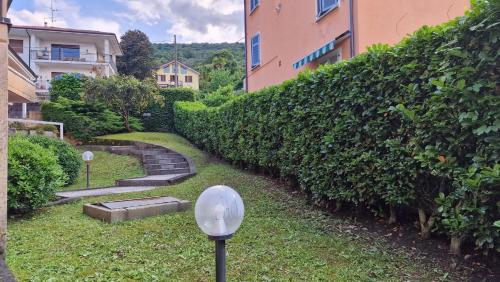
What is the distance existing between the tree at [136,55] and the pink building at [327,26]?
2305cm

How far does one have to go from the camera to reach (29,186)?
Answer: 565 cm

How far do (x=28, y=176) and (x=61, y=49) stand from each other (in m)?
30.5

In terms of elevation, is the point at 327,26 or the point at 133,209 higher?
the point at 327,26

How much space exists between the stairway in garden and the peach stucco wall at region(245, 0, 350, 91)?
15.7 ft

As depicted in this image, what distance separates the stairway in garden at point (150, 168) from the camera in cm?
885

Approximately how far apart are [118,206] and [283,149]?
3.10 m

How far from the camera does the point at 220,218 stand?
190cm

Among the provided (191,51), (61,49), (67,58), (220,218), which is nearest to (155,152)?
(220,218)

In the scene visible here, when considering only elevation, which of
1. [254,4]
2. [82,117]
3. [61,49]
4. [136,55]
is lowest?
[82,117]

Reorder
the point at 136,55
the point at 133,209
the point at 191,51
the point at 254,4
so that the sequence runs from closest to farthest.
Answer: the point at 133,209, the point at 254,4, the point at 136,55, the point at 191,51

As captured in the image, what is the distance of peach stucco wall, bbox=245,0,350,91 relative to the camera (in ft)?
31.8

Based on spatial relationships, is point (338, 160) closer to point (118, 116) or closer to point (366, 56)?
point (366, 56)

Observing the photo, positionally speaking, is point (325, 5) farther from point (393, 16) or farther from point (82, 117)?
point (82, 117)

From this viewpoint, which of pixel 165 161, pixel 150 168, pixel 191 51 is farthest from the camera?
pixel 191 51
